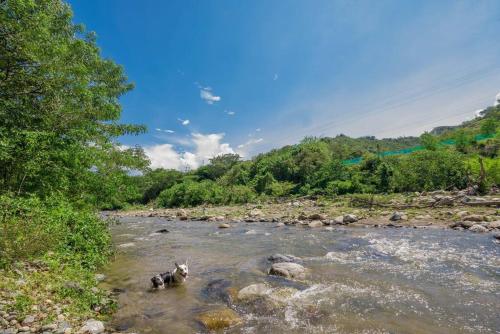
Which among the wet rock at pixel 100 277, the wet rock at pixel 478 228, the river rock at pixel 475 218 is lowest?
the wet rock at pixel 478 228

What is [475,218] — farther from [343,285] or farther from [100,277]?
[100,277]

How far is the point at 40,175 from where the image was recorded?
378 inches

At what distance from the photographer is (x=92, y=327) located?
5.03 m

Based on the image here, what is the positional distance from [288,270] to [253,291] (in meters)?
1.71

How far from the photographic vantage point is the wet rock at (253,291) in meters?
Answer: 6.75

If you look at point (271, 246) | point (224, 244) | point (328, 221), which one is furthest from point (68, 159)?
point (328, 221)

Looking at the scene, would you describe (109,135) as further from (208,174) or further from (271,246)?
(208,174)

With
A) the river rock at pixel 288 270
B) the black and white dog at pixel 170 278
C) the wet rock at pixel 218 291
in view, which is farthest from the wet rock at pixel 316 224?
the black and white dog at pixel 170 278

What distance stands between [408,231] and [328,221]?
190 inches

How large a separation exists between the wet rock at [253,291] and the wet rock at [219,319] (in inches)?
28.5

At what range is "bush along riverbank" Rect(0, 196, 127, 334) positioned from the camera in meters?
5.00

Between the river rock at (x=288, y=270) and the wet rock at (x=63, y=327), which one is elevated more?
the wet rock at (x=63, y=327)

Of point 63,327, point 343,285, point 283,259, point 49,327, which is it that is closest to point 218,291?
point 343,285

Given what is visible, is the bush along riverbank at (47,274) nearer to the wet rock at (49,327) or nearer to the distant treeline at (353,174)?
the wet rock at (49,327)
